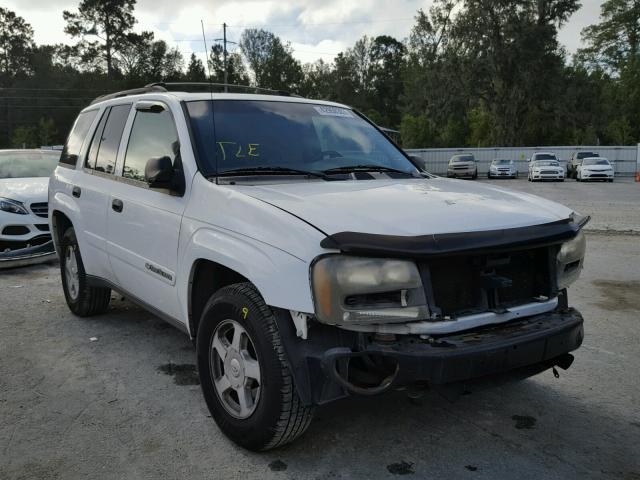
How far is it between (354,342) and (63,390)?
7.38 ft

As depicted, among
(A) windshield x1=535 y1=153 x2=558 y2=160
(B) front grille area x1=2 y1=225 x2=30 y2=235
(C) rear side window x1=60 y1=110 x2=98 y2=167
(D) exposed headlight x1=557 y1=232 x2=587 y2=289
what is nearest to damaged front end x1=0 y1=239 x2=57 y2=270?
(B) front grille area x1=2 y1=225 x2=30 y2=235

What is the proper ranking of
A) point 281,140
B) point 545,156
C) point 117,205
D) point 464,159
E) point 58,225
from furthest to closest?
point 464,159 → point 545,156 → point 58,225 → point 117,205 → point 281,140

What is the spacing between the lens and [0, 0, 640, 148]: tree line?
44.1 m

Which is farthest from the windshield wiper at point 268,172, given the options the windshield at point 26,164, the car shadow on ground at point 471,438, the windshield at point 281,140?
the windshield at point 26,164

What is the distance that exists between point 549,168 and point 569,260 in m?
29.5

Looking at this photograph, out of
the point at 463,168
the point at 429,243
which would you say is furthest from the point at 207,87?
the point at 463,168

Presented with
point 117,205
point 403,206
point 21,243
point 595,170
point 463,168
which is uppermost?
point 403,206

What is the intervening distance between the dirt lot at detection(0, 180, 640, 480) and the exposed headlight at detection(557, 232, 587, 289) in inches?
33.1

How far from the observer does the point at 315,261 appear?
2.53m

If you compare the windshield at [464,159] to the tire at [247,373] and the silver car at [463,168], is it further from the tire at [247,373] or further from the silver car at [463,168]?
the tire at [247,373]

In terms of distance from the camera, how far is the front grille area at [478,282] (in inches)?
106

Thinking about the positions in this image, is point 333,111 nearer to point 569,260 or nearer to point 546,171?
point 569,260

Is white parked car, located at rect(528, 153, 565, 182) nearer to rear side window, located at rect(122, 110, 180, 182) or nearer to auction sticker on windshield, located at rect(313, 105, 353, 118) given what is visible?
auction sticker on windshield, located at rect(313, 105, 353, 118)

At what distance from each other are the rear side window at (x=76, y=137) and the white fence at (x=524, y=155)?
31.3 metres
